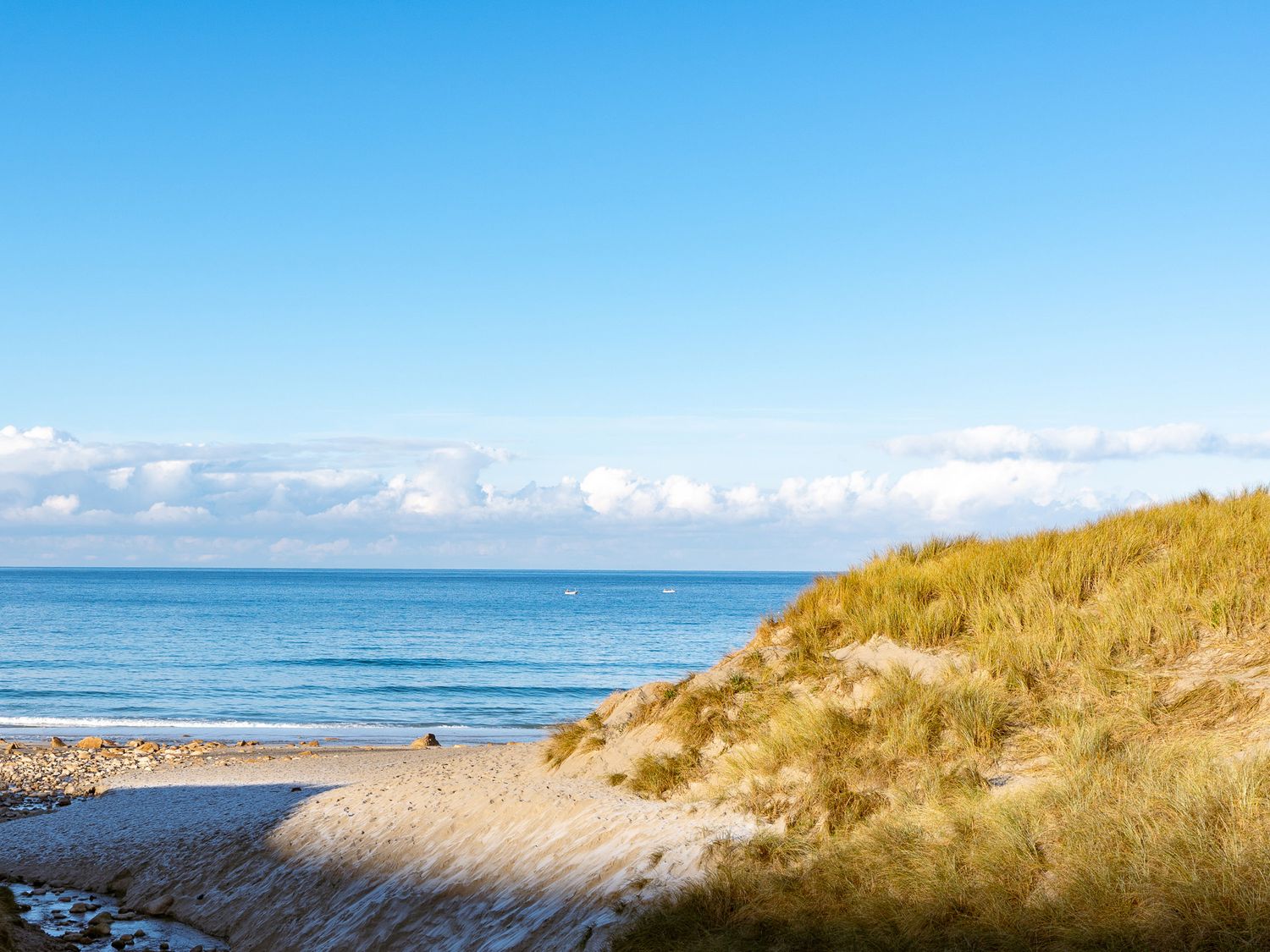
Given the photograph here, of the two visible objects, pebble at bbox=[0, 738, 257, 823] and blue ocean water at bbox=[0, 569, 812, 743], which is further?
blue ocean water at bbox=[0, 569, 812, 743]

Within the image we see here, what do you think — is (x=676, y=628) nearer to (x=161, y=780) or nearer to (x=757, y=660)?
(x=161, y=780)

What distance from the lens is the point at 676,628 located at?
75.7 metres

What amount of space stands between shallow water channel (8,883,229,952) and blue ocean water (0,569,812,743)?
1350 centimetres

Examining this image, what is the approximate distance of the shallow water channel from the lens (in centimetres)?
1120

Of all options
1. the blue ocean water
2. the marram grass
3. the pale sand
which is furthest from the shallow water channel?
the blue ocean water

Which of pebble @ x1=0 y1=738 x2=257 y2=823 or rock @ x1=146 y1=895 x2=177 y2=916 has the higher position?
rock @ x1=146 y1=895 x2=177 y2=916

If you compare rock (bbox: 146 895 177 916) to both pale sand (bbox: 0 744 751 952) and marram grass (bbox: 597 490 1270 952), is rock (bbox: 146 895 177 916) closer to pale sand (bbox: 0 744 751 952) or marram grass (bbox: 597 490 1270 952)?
pale sand (bbox: 0 744 751 952)

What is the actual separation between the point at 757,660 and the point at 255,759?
14324 millimetres

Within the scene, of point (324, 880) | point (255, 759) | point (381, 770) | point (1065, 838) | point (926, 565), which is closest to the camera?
point (1065, 838)

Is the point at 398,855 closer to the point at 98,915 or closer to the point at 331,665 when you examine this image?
the point at 98,915

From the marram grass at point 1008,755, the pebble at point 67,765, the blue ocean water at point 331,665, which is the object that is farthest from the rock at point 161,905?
the blue ocean water at point 331,665

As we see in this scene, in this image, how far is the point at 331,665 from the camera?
50.4m

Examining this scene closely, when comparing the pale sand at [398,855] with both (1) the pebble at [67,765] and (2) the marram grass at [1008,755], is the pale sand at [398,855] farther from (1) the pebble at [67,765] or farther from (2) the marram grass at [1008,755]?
(1) the pebble at [67,765]

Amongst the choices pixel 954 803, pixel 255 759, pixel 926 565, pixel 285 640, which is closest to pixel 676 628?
pixel 285 640
